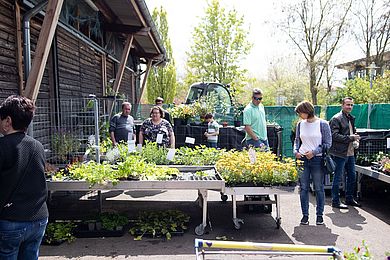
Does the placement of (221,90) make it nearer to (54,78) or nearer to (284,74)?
(54,78)

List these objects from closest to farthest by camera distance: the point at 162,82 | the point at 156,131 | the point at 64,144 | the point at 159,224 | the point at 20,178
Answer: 1. the point at 20,178
2. the point at 159,224
3. the point at 64,144
4. the point at 156,131
5. the point at 162,82

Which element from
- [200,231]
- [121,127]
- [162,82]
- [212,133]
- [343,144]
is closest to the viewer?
[200,231]

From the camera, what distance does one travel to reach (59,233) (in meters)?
4.48

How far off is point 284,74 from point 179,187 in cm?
3514

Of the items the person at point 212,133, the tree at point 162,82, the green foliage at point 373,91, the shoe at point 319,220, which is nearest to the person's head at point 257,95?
the shoe at point 319,220

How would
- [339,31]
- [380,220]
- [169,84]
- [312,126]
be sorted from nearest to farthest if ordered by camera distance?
[312,126] → [380,220] → [169,84] → [339,31]

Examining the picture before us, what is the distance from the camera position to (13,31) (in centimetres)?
585

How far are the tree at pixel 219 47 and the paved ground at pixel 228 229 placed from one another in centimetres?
1873

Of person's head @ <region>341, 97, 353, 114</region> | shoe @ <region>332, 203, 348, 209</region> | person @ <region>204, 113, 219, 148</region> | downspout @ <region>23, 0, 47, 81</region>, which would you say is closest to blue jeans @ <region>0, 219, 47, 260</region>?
downspout @ <region>23, 0, 47, 81</region>

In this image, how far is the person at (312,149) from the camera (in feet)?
16.4

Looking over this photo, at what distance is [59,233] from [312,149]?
3.59m

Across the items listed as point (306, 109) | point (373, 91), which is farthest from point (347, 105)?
point (373, 91)

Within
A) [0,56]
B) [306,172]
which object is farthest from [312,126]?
[0,56]

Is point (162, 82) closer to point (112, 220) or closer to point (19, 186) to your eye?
point (112, 220)
